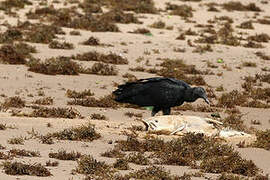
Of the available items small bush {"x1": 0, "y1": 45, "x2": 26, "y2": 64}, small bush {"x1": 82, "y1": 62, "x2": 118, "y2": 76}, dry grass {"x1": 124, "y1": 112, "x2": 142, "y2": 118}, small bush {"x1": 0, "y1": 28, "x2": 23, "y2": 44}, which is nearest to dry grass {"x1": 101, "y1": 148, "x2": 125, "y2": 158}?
dry grass {"x1": 124, "y1": 112, "x2": 142, "y2": 118}

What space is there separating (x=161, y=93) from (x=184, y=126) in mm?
696

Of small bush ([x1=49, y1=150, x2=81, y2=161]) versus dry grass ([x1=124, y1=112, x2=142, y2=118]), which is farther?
dry grass ([x1=124, y1=112, x2=142, y2=118])

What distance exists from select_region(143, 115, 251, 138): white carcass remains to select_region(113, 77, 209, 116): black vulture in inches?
12.8

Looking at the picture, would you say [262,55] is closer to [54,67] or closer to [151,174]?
[54,67]

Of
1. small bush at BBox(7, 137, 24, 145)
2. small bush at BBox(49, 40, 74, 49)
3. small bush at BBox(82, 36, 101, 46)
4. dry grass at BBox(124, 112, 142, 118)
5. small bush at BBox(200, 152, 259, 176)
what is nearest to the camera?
small bush at BBox(200, 152, 259, 176)

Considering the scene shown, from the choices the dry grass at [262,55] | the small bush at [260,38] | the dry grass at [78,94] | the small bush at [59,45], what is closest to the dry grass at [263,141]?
the dry grass at [78,94]

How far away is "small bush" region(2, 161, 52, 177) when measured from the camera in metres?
8.75

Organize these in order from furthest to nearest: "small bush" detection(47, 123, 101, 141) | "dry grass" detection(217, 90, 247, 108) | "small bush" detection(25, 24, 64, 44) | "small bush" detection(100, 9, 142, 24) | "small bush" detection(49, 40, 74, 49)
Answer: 1. "small bush" detection(100, 9, 142, 24)
2. "small bush" detection(25, 24, 64, 44)
3. "small bush" detection(49, 40, 74, 49)
4. "dry grass" detection(217, 90, 247, 108)
5. "small bush" detection(47, 123, 101, 141)

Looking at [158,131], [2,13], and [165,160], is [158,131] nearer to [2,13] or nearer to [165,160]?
[165,160]

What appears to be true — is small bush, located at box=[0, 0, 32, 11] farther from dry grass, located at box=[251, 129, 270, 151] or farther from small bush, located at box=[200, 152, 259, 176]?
small bush, located at box=[200, 152, 259, 176]

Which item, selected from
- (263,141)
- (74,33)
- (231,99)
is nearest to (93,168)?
(263,141)

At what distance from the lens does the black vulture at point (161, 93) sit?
39.9 feet

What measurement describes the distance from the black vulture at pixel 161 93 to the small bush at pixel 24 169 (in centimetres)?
378

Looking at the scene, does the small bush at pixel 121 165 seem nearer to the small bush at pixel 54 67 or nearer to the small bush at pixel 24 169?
the small bush at pixel 24 169
